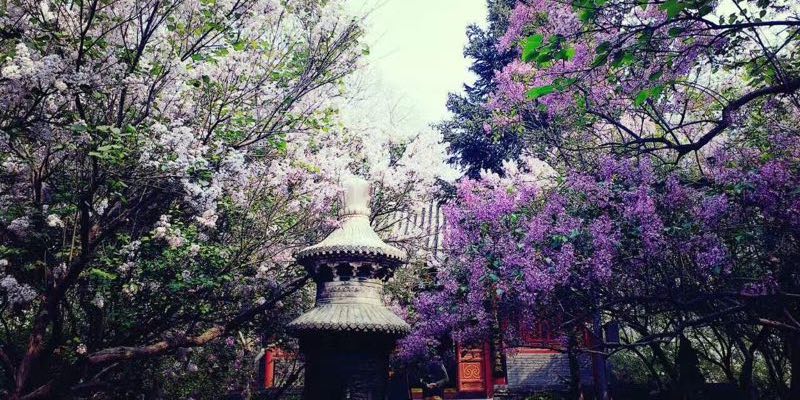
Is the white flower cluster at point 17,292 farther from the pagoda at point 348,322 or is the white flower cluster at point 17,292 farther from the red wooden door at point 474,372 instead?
the red wooden door at point 474,372

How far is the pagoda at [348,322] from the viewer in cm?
679

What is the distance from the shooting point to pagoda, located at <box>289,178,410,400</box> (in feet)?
22.3

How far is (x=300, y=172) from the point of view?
813 cm

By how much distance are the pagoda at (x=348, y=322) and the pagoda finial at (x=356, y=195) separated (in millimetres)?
439

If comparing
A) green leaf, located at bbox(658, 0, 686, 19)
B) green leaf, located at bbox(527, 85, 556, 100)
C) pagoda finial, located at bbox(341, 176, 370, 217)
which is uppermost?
pagoda finial, located at bbox(341, 176, 370, 217)

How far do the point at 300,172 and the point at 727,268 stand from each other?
20.0 feet

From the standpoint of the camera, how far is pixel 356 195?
845 centimetres

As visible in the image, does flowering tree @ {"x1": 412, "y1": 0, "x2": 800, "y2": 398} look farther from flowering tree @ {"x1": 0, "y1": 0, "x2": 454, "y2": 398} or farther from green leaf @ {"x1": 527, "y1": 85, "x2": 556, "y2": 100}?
flowering tree @ {"x1": 0, "y1": 0, "x2": 454, "y2": 398}

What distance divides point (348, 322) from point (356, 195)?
2429mm

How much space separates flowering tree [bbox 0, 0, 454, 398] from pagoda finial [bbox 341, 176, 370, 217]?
11.8 inches

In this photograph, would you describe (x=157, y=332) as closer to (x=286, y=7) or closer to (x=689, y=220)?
(x=286, y=7)

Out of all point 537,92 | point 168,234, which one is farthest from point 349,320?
point 537,92

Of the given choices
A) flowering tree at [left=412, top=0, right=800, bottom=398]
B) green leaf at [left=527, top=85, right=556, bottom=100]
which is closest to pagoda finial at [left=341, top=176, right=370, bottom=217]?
flowering tree at [left=412, top=0, right=800, bottom=398]

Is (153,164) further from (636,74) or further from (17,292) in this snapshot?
(636,74)
